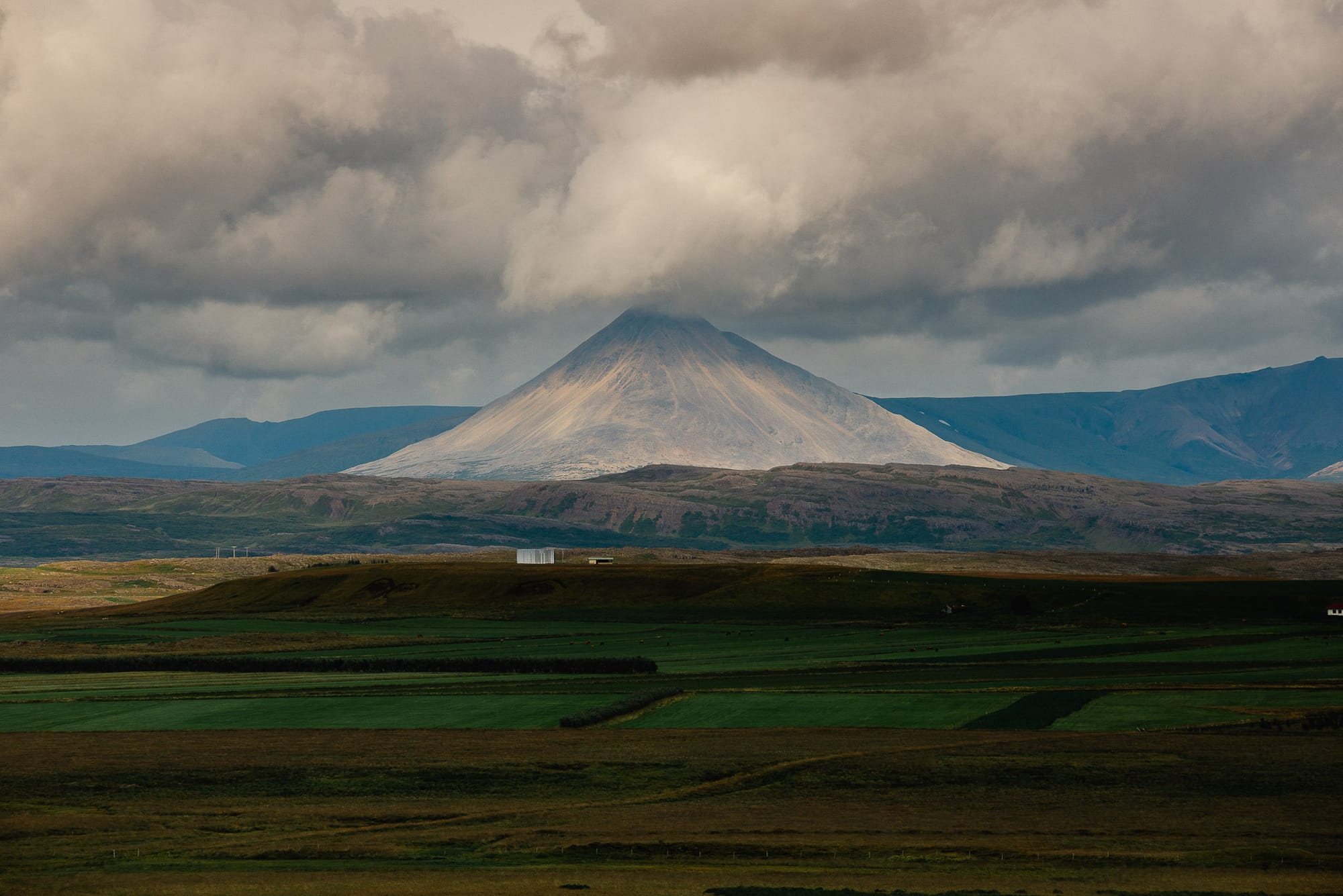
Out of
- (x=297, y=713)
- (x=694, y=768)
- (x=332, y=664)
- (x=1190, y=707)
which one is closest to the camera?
(x=694, y=768)

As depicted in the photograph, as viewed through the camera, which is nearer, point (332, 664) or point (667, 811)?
point (667, 811)

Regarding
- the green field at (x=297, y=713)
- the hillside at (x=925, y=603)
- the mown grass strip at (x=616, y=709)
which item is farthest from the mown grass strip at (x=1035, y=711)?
the hillside at (x=925, y=603)

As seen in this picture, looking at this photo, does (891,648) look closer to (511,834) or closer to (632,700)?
(632,700)

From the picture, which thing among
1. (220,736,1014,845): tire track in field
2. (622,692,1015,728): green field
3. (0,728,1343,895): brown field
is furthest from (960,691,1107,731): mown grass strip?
(220,736,1014,845): tire track in field

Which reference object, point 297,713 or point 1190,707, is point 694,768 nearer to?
point 1190,707

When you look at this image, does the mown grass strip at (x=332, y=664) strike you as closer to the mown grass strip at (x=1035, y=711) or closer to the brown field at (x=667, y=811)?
the mown grass strip at (x=1035, y=711)

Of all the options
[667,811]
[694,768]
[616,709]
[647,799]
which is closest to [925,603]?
[616,709]
